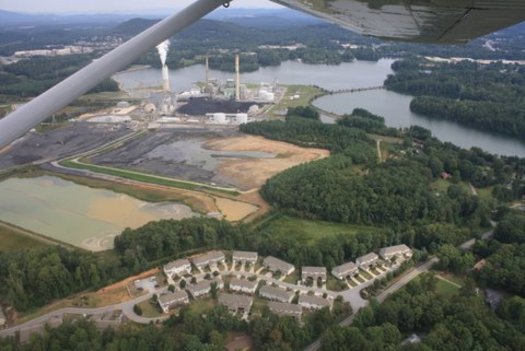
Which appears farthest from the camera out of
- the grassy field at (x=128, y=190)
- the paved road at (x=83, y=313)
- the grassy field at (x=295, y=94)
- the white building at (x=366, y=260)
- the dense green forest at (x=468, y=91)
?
the grassy field at (x=295, y=94)

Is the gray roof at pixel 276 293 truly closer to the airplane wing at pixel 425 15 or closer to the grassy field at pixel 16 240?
the grassy field at pixel 16 240

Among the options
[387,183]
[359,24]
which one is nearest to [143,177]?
[387,183]

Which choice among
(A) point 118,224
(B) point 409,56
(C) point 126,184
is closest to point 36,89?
(C) point 126,184

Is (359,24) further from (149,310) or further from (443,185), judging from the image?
Result: (443,185)

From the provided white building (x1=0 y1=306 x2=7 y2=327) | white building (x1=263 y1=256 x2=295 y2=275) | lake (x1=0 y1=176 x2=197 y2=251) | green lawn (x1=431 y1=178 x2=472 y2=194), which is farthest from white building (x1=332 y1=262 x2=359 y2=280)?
white building (x1=0 y1=306 x2=7 y2=327)

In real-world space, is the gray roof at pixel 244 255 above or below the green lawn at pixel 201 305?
above

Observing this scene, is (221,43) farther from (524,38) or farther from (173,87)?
(524,38)

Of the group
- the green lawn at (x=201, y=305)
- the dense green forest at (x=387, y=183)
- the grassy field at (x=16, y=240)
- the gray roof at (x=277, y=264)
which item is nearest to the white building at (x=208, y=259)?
the gray roof at (x=277, y=264)
